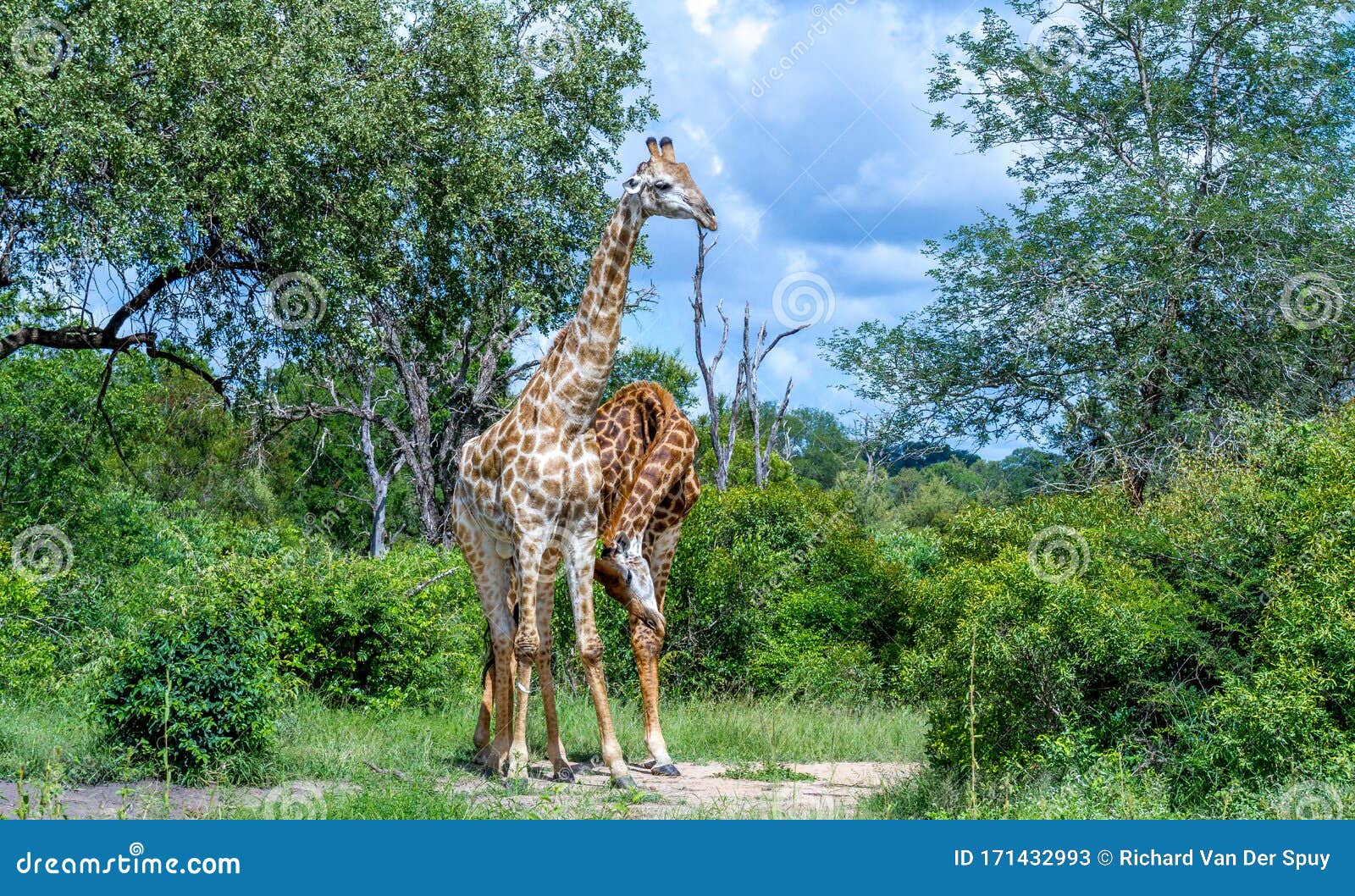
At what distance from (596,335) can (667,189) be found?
1110 millimetres

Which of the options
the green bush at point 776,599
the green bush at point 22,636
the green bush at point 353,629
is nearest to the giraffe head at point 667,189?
the green bush at point 353,629

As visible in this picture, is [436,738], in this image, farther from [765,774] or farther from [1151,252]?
[1151,252]

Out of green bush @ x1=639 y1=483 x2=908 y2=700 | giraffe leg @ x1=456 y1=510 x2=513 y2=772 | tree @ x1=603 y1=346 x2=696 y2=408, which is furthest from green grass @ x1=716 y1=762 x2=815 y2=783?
tree @ x1=603 y1=346 x2=696 y2=408

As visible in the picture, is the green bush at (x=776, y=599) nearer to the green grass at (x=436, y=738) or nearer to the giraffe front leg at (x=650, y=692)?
the green grass at (x=436, y=738)

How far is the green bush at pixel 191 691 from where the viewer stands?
7414mm

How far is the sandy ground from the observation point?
6.38 meters

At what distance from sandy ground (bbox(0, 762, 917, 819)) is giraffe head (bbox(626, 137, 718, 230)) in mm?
3567

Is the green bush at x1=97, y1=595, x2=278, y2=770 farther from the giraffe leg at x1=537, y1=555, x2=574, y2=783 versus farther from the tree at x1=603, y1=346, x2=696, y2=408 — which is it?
the tree at x1=603, y1=346, x2=696, y2=408

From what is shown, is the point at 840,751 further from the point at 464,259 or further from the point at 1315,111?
the point at 1315,111

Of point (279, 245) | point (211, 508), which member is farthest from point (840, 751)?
point (211, 508)

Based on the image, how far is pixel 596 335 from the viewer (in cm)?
823

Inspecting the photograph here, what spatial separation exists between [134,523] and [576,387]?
1285 centimetres

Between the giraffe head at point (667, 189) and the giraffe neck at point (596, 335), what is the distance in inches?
7.7

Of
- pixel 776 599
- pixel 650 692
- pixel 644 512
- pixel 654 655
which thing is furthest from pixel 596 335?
pixel 776 599
